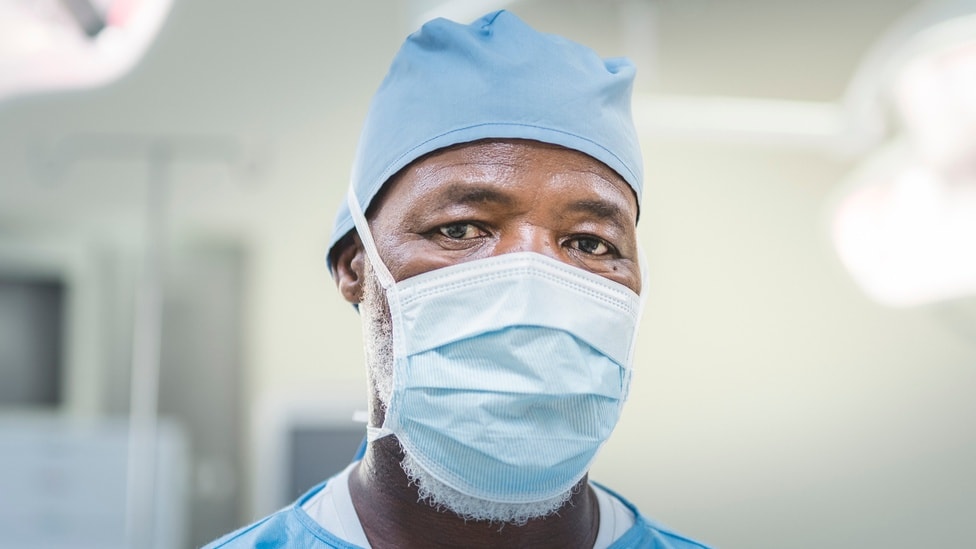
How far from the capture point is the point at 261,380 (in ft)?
13.0

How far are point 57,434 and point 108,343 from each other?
3.38ft

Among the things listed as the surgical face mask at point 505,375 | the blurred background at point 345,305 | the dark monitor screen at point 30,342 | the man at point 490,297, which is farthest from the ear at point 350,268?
the dark monitor screen at point 30,342

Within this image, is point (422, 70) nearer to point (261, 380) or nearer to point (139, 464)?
point (139, 464)

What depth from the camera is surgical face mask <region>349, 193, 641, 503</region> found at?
965 mm

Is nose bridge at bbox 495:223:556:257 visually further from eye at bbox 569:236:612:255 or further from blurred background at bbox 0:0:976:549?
blurred background at bbox 0:0:976:549

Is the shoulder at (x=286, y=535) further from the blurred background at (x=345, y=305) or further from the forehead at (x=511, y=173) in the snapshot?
the blurred background at (x=345, y=305)

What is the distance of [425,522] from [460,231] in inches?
11.9

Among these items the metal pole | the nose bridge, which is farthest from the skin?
the metal pole

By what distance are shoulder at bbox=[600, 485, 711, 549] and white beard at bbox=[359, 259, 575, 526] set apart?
Answer: 95mm

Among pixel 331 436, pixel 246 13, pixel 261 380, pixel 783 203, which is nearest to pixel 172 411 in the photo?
pixel 261 380

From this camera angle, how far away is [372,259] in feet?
3.56

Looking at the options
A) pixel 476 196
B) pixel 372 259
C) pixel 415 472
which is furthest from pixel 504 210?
pixel 415 472

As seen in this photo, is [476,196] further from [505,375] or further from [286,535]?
[286,535]

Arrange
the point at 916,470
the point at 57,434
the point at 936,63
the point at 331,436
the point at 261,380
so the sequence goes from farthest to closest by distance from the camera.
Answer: the point at 261,380, the point at 916,470, the point at 57,434, the point at 331,436, the point at 936,63
